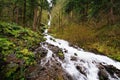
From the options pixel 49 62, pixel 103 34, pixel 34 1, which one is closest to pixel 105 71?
pixel 49 62

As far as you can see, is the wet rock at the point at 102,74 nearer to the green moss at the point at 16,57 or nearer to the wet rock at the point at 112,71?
the wet rock at the point at 112,71

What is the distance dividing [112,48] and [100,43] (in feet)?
9.05

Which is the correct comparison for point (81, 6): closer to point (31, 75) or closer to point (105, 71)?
point (105, 71)

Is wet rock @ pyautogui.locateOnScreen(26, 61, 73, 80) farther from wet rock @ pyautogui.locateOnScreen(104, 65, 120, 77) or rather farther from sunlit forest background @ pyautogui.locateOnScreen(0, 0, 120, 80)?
wet rock @ pyautogui.locateOnScreen(104, 65, 120, 77)

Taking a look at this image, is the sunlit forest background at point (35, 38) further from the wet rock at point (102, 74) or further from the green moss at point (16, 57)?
the wet rock at point (102, 74)

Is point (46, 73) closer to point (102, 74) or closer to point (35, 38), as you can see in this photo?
point (102, 74)

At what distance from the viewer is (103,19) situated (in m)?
38.3

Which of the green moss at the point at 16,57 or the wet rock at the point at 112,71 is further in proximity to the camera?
the wet rock at the point at 112,71

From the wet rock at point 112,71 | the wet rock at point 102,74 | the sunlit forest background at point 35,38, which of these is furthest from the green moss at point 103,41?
the wet rock at point 102,74

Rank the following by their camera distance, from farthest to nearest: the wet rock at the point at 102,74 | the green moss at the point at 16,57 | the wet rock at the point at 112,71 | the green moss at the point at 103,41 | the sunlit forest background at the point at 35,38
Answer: the green moss at the point at 103,41 → the wet rock at the point at 112,71 → the wet rock at the point at 102,74 → the sunlit forest background at the point at 35,38 → the green moss at the point at 16,57

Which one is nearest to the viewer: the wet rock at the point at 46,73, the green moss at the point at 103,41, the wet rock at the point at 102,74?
the wet rock at the point at 46,73

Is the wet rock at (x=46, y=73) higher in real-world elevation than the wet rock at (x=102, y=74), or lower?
higher

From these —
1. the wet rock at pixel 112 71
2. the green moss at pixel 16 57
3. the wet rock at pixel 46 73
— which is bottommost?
the wet rock at pixel 112 71

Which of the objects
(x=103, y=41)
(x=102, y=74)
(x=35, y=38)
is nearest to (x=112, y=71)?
(x=102, y=74)
